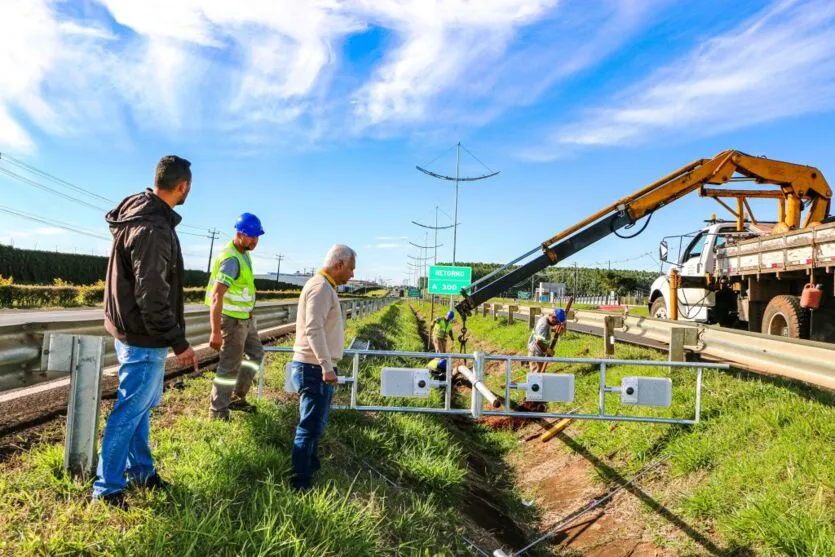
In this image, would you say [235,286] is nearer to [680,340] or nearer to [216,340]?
[216,340]

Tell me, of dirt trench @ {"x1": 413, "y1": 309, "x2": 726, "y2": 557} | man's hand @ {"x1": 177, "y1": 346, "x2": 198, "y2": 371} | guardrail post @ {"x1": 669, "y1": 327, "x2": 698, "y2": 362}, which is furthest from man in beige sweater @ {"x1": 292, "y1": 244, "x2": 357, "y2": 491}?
guardrail post @ {"x1": 669, "y1": 327, "x2": 698, "y2": 362}

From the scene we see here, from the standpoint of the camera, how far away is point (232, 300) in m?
4.60

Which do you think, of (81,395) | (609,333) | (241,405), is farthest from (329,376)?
(609,333)

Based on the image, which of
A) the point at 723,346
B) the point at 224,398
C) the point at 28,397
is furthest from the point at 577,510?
the point at 28,397

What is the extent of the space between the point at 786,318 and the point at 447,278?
15.3 m

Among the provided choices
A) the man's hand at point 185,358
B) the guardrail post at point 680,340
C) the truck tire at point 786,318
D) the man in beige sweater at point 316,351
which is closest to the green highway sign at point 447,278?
the truck tire at point 786,318

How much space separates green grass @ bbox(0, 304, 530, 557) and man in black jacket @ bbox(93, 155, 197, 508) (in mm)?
271

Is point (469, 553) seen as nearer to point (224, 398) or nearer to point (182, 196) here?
point (224, 398)

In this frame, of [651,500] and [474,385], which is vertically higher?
[474,385]

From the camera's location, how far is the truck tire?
26.1 feet

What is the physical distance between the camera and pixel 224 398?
15.3 ft

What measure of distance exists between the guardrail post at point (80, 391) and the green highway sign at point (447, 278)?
64.3 ft

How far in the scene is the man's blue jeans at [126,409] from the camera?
2785 mm

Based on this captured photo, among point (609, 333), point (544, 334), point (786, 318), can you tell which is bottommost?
point (544, 334)
